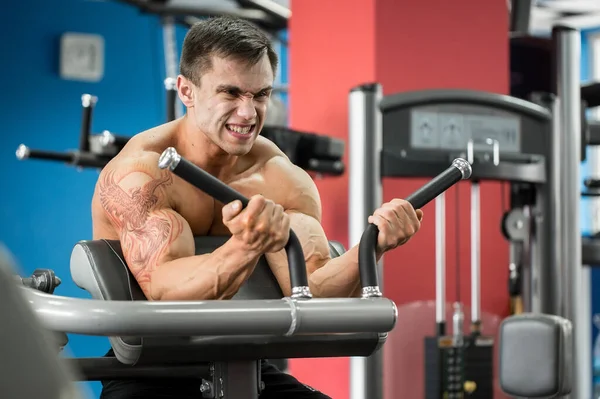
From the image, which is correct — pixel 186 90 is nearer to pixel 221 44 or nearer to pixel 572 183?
pixel 221 44

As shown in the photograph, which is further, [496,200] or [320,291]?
[496,200]

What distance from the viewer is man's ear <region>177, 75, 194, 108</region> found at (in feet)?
5.39

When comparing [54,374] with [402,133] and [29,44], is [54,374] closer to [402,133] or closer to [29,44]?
[402,133]

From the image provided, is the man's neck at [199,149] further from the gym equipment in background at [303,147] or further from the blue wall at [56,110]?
the blue wall at [56,110]

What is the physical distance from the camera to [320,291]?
165 cm

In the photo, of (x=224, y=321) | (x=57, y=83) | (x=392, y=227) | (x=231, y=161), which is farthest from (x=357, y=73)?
(x=57, y=83)

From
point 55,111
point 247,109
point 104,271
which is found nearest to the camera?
point 104,271

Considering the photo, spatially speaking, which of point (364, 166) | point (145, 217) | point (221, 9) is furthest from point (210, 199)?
point (221, 9)

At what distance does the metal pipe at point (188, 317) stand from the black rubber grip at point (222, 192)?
0.08 m

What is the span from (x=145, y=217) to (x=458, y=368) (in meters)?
1.56

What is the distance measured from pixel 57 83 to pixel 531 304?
138 inches

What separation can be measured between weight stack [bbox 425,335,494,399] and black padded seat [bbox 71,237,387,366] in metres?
1.30

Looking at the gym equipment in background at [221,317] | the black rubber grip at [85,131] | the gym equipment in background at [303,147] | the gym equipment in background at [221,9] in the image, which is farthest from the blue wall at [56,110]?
the gym equipment in background at [221,317]

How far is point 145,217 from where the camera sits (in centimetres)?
158
